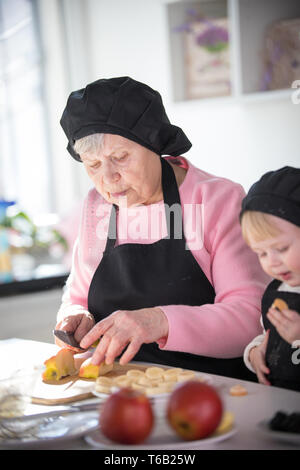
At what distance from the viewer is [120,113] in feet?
3.49

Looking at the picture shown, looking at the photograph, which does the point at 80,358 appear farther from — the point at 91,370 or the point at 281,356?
the point at 281,356

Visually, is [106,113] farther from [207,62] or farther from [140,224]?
[207,62]

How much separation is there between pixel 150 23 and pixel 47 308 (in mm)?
1090

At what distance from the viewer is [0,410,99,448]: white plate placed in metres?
0.76

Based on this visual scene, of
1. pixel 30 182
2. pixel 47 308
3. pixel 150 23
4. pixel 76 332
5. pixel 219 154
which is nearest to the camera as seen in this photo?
pixel 76 332

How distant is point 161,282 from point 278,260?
12.2 inches

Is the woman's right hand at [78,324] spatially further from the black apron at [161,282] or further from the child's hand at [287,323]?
the child's hand at [287,323]

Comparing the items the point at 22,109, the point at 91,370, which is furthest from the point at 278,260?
the point at 22,109

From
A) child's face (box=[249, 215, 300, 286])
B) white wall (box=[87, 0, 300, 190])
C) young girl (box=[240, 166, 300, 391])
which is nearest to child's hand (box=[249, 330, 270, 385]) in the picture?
young girl (box=[240, 166, 300, 391])

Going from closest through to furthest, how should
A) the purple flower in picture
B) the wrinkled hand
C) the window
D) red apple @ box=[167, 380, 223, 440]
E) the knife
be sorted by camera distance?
Answer: red apple @ box=[167, 380, 223, 440] → the knife → the wrinkled hand → the purple flower in picture → the window

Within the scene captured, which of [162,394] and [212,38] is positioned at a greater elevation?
[212,38]

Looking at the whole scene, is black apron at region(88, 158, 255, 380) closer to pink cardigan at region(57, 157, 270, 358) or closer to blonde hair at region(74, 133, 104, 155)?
pink cardigan at region(57, 157, 270, 358)

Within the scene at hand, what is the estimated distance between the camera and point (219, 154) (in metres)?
1.53
